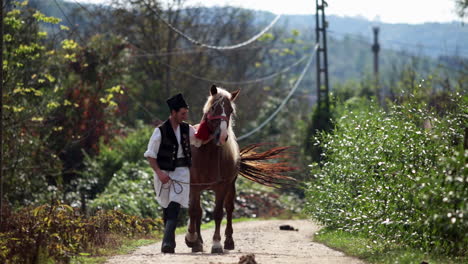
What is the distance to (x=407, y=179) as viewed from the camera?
9836mm

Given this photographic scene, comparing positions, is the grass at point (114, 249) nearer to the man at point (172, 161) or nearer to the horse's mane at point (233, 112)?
the man at point (172, 161)

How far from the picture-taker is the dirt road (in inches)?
357

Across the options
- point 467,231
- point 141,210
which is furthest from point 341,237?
point 141,210

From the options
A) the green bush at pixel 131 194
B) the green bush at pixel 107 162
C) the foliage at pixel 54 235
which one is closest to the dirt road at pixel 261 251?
the foliage at pixel 54 235

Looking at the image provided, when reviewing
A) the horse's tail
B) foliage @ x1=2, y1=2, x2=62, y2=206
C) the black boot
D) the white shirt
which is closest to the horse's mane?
the white shirt

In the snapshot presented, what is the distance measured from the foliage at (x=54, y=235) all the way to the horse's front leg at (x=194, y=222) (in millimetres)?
1393

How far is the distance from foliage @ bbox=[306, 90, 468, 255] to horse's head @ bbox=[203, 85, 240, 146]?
213 centimetres

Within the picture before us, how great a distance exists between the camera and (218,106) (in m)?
10.5

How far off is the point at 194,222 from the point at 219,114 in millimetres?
1675

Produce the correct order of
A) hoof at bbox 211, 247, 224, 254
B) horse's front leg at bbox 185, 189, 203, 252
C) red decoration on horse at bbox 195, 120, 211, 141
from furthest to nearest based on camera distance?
1. horse's front leg at bbox 185, 189, 203, 252
2. hoof at bbox 211, 247, 224, 254
3. red decoration on horse at bbox 195, 120, 211, 141

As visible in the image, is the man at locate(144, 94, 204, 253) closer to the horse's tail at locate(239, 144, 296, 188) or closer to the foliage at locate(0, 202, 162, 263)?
the foliage at locate(0, 202, 162, 263)

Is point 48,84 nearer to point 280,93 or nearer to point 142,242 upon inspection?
point 142,242

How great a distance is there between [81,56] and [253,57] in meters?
23.6

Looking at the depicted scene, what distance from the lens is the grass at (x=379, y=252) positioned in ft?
30.5
